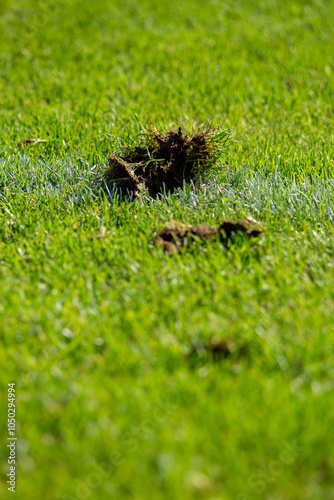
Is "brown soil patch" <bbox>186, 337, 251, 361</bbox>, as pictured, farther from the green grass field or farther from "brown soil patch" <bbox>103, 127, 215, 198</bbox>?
"brown soil patch" <bbox>103, 127, 215, 198</bbox>

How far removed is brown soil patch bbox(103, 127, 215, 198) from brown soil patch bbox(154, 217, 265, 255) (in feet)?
1.95

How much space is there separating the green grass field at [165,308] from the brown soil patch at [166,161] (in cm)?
13

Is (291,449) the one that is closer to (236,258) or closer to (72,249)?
(236,258)

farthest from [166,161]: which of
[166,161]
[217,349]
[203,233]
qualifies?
[217,349]

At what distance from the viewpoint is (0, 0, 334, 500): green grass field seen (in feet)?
5.75

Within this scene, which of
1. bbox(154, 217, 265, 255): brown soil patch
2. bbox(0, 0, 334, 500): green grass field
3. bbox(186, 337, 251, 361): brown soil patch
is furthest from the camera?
bbox(154, 217, 265, 255): brown soil patch

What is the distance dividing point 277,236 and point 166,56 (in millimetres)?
3852

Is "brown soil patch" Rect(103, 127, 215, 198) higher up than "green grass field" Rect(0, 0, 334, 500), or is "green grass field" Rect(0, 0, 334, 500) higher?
"brown soil patch" Rect(103, 127, 215, 198)

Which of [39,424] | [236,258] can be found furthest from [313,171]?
[39,424]

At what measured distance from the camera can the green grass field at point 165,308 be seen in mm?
1752

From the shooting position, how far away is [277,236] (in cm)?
288

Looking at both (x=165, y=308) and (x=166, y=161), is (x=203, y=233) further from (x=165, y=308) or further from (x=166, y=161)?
(x=166, y=161)

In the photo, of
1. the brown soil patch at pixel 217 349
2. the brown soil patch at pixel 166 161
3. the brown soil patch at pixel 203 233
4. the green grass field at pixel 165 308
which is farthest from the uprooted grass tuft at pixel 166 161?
the brown soil patch at pixel 217 349

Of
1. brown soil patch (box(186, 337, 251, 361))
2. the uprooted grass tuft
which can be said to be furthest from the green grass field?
the uprooted grass tuft
